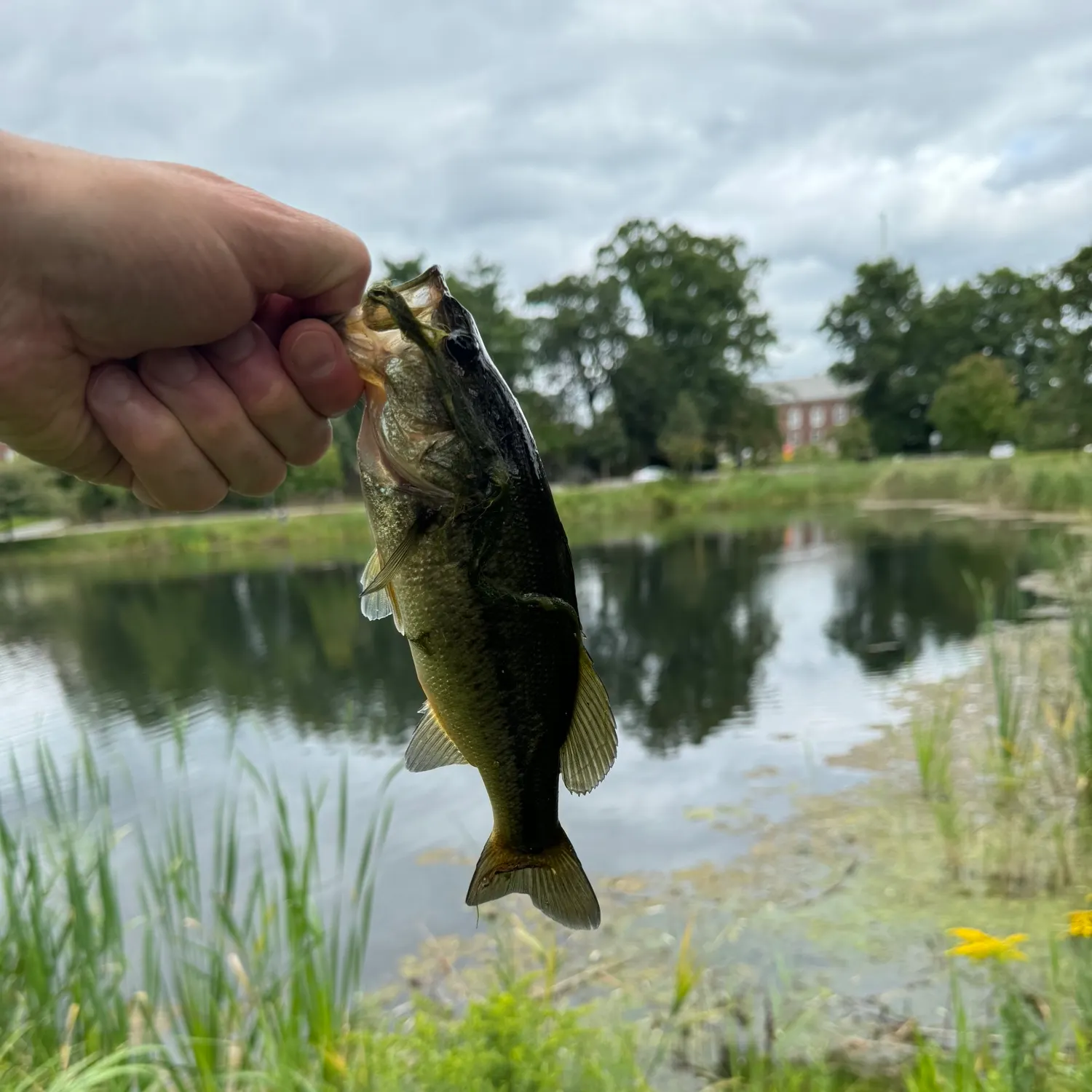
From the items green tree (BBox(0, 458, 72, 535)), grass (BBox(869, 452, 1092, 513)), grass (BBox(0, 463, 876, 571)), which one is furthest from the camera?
green tree (BBox(0, 458, 72, 535))

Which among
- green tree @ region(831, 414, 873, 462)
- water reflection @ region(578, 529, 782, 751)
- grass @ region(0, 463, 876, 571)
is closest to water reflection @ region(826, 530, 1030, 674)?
water reflection @ region(578, 529, 782, 751)

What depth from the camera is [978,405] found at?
48.6m

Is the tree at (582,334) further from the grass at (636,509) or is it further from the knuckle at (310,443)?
the knuckle at (310,443)

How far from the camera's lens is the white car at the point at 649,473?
143ft

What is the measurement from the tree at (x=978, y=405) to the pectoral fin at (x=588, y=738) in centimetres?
5285

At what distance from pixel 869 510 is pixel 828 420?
2364 inches

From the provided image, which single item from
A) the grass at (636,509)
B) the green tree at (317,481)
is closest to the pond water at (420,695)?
the grass at (636,509)

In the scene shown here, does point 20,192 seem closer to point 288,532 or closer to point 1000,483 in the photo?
point 288,532

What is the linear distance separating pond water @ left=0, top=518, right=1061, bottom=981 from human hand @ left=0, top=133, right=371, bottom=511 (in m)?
2.03

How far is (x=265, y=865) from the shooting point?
6.73 m

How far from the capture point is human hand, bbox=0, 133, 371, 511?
164cm

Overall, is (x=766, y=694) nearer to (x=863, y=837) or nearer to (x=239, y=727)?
(x=863, y=837)

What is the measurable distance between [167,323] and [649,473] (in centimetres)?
4496

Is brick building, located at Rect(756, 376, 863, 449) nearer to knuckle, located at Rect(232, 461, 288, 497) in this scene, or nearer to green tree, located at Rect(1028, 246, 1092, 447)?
green tree, located at Rect(1028, 246, 1092, 447)
